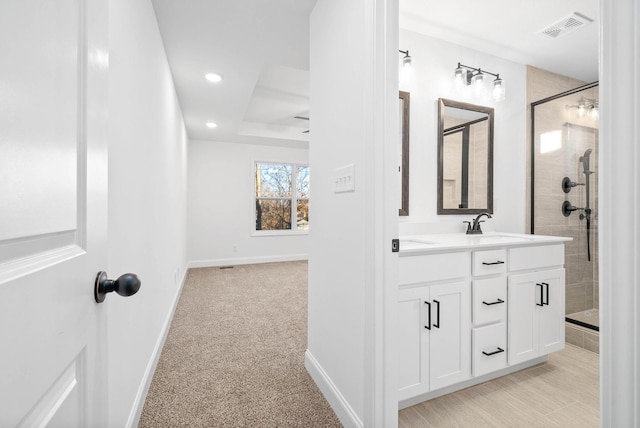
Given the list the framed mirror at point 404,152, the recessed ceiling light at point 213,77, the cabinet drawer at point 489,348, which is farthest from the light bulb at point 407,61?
the cabinet drawer at point 489,348

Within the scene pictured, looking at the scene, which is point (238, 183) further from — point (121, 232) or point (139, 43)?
point (121, 232)

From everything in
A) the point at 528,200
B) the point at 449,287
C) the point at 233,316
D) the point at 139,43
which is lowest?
the point at 233,316

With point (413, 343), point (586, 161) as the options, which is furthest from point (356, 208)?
point (586, 161)

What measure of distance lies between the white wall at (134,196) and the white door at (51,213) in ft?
1.43

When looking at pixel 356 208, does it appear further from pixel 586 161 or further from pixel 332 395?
pixel 586 161

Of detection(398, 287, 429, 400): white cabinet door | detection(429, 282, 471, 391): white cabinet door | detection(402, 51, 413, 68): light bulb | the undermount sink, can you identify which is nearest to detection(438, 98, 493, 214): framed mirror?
the undermount sink

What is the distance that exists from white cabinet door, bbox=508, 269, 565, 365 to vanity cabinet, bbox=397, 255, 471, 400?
0.39 meters

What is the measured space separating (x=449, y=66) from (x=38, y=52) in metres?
2.67

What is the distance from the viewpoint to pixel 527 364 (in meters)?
1.96

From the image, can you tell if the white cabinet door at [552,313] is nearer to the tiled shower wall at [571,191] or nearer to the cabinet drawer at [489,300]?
the cabinet drawer at [489,300]

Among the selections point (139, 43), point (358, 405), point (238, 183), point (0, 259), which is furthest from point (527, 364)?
point (238, 183)

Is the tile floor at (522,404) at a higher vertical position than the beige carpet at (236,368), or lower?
lower

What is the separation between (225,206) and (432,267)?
455cm

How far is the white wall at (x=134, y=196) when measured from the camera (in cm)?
108
